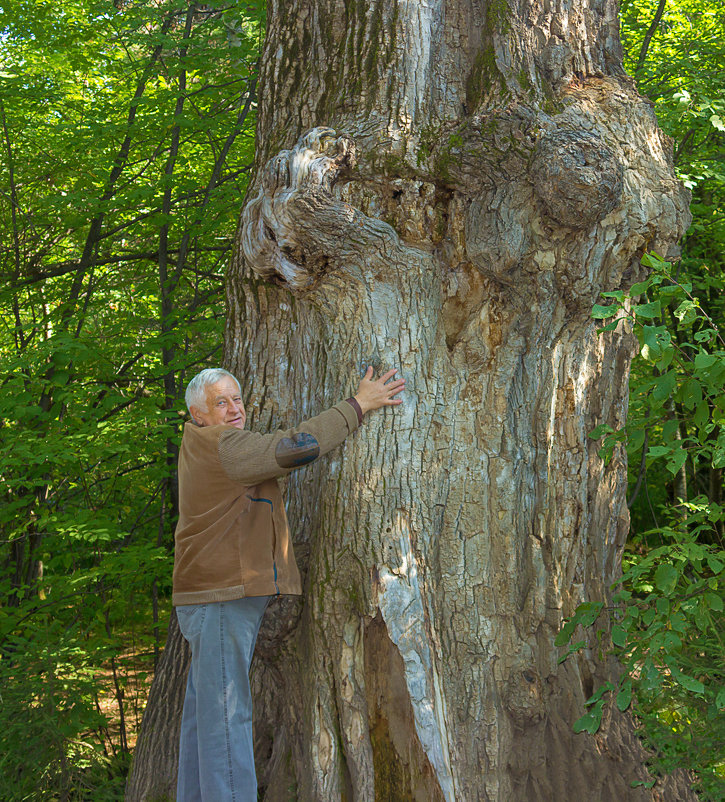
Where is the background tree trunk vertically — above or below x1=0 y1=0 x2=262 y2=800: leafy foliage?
below

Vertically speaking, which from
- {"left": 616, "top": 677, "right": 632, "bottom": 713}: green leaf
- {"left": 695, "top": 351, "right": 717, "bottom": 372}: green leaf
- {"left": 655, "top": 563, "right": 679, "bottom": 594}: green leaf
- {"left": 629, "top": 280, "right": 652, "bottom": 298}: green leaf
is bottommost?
{"left": 616, "top": 677, "right": 632, "bottom": 713}: green leaf

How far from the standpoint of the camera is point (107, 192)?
22.5 ft

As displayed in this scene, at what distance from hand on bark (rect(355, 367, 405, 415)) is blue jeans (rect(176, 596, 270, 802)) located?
953 mm

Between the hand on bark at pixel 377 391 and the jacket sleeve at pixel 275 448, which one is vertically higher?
the hand on bark at pixel 377 391

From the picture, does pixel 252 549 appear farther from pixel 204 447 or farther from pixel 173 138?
pixel 173 138

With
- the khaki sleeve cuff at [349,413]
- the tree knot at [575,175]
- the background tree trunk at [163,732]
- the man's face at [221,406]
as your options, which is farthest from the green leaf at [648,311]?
the background tree trunk at [163,732]

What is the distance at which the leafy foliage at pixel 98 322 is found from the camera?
5.01 metres

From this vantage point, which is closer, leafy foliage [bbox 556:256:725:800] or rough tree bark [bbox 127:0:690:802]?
leafy foliage [bbox 556:256:725:800]

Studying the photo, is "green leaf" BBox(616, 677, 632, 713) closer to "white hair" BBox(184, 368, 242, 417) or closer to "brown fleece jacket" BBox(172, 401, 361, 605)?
"brown fleece jacket" BBox(172, 401, 361, 605)

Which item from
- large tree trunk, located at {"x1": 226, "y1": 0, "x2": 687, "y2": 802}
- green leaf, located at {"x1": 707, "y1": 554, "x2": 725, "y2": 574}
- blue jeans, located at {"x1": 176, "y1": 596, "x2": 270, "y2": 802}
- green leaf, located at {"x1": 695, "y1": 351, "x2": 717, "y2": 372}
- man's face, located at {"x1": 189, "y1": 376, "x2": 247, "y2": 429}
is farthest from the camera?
man's face, located at {"x1": 189, "y1": 376, "x2": 247, "y2": 429}

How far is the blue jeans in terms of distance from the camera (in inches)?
117

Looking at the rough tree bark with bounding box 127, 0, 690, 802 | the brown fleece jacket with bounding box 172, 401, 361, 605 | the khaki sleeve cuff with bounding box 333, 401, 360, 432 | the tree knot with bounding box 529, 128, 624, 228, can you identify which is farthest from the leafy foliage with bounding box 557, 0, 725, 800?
the brown fleece jacket with bounding box 172, 401, 361, 605

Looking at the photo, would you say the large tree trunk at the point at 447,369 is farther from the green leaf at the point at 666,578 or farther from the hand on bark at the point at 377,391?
the green leaf at the point at 666,578

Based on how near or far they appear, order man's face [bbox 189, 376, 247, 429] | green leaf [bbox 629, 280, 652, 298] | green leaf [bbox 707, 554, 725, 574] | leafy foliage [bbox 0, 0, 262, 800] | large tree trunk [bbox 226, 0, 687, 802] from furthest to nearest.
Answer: leafy foliage [bbox 0, 0, 262, 800], man's face [bbox 189, 376, 247, 429], large tree trunk [bbox 226, 0, 687, 802], green leaf [bbox 707, 554, 725, 574], green leaf [bbox 629, 280, 652, 298]
